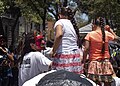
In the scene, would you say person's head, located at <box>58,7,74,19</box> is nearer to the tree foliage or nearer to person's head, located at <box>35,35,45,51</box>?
person's head, located at <box>35,35,45,51</box>

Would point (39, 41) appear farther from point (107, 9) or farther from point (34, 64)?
point (107, 9)

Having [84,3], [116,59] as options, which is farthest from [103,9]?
[116,59]

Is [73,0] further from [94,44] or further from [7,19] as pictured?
[94,44]

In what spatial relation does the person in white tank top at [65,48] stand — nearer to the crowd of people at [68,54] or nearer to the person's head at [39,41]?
the crowd of people at [68,54]

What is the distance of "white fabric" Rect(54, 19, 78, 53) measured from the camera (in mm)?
5676

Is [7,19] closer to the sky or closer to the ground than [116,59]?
closer to the sky

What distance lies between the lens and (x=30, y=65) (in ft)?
16.8

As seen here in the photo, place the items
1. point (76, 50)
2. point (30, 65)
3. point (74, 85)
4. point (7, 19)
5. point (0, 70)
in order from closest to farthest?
1. point (74, 85)
2. point (30, 65)
3. point (76, 50)
4. point (0, 70)
5. point (7, 19)

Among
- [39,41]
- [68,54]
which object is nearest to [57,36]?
[68,54]

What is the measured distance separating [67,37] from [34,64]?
2.78 feet

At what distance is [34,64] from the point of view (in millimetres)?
5098

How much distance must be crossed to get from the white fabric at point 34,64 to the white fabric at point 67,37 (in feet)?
2.06

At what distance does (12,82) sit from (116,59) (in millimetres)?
3047

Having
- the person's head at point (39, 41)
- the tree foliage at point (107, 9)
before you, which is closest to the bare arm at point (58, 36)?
the person's head at point (39, 41)
